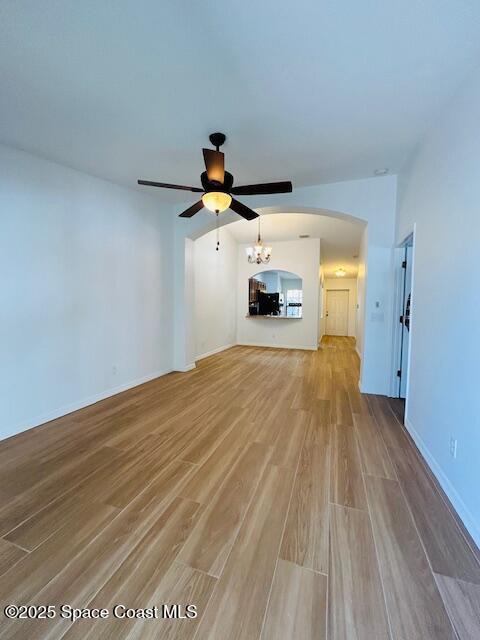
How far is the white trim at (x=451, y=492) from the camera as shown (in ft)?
Result: 4.99

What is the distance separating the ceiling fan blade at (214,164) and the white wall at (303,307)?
17.4 feet

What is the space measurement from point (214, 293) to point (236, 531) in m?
5.53

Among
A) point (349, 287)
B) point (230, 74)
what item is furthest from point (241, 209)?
point (349, 287)

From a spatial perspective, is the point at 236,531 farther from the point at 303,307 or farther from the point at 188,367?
the point at 303,307

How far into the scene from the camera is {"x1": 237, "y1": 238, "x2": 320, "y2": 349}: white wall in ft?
Result: 24.1

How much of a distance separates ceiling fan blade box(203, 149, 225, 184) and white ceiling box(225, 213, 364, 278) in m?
3.46

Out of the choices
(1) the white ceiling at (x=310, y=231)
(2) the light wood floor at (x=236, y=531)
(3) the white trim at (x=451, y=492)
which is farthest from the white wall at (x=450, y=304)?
(1) the white ceiling at (x=310, y=231)

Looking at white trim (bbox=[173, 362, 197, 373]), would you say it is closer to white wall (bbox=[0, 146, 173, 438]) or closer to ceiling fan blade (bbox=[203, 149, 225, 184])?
white wall (bbox=[0, 146, 173, 438])

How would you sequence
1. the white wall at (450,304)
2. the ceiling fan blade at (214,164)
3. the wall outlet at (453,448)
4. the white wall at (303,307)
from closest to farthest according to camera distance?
the white wall at (450,304), the wall outlet at (453,448), the ceiling fan blade at (214,164), the white wall at (303,307)

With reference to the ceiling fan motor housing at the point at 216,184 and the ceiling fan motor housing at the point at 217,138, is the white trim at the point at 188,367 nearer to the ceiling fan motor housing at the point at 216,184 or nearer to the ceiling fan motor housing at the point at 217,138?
the ceiling fan motor housing at the point at 216,184

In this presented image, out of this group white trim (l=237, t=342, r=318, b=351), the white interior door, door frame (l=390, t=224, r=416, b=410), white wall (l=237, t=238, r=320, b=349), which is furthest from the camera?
the white interior door

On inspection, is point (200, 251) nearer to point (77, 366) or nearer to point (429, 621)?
point (77, 366)

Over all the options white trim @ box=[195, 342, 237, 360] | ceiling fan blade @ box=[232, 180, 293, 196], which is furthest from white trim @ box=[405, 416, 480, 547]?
white trim @ box=[195, 342, 237, 360]

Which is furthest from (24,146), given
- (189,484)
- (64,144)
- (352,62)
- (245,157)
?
(189,484)
